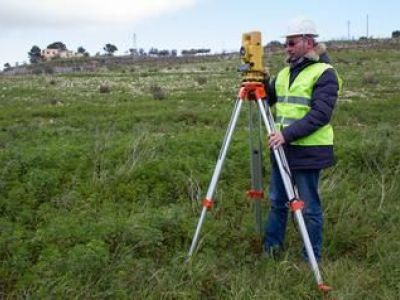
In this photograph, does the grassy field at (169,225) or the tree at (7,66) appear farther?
the tree at (7,66)

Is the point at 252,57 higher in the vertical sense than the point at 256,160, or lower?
higher

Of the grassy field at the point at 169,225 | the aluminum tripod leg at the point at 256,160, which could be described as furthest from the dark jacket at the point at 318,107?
the grassy field at the point at 169,225

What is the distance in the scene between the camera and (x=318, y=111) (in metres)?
4.25

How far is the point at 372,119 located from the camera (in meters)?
14.5

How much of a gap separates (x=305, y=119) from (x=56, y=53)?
102099 millimetres

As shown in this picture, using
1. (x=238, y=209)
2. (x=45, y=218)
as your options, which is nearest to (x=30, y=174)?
(x=45, y=218)

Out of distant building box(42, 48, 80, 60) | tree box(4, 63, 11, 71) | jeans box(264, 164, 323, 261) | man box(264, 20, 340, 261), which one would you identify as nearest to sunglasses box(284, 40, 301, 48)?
man box(264, 20, 340, 261)

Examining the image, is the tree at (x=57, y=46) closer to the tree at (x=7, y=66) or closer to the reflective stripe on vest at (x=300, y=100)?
the tree at (x=7, y=66)

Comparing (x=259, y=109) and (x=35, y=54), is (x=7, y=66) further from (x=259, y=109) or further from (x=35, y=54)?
(x=259, y=109)

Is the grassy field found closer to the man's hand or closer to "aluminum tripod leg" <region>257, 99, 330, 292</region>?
"aluminum tripod leg" <region>257, 99, 330, 292</region>

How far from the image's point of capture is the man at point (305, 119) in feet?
14.0

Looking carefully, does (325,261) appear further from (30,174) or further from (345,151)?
(30,174)

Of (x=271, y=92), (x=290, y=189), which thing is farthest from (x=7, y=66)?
(x=290, y=189)

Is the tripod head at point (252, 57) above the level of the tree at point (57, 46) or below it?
below
